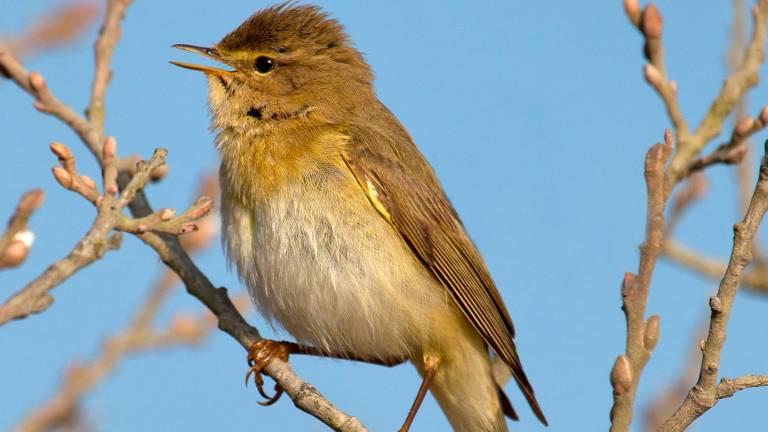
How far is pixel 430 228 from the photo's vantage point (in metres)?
4.59

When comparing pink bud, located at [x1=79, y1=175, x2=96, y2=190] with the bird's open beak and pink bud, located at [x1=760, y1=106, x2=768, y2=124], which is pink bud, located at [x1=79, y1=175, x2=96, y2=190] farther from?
pink bud, located at [x1=760, y1=106, x2=768, y2=124]

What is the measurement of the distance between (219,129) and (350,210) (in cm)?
92

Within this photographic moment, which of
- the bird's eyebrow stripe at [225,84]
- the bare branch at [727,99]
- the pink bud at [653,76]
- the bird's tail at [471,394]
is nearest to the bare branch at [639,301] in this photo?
the bare branch at [727,99]

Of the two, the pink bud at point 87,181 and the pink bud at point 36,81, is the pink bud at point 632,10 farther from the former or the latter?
the pink bud at point 36,81

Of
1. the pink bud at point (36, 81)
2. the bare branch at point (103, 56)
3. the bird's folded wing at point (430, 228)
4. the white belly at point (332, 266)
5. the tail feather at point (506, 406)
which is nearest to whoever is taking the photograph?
the pink bud at point (36, 81)

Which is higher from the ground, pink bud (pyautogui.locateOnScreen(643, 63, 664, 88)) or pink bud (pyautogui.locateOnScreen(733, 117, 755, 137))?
pink bud (pyautogui.locateOnScreen(643, 63, 664, 88))

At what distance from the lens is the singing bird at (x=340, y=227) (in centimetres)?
421

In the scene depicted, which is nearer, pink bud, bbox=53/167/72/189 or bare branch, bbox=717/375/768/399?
bare branch, bbox=717/375/768/399

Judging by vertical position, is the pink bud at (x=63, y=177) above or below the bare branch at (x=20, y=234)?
above

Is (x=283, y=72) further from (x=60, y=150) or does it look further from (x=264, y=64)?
(x=60, y=150)

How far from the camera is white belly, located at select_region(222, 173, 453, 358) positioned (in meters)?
4.16

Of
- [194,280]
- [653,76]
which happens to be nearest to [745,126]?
[653,76]

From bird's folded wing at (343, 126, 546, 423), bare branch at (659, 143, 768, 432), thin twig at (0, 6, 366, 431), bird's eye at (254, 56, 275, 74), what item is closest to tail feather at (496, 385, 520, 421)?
bird's folded wing at (343, 126, 546, 423)

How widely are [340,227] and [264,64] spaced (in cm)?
114
